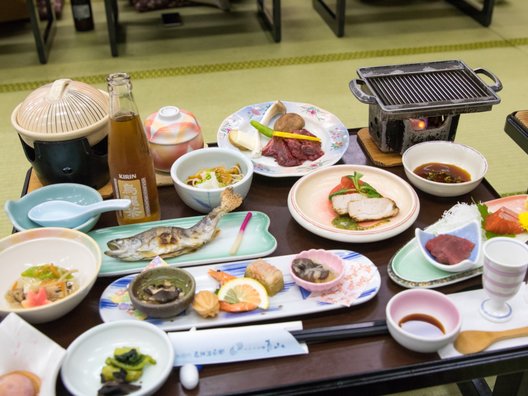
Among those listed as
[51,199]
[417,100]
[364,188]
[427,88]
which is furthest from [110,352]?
[427,88]

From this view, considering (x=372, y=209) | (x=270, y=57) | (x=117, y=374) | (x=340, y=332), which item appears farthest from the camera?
(x=270, y=57)

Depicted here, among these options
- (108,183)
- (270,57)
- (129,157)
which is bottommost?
(270,57)

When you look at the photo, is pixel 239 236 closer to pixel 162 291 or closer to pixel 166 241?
pixel 166 241

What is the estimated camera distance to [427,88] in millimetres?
1938

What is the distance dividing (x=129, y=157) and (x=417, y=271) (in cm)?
77

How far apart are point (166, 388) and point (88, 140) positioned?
0.80 metres

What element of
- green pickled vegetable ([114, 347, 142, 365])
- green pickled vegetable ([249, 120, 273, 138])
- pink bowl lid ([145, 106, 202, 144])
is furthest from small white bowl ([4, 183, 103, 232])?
green pickled vegetable ([249, 120, 273, 138])

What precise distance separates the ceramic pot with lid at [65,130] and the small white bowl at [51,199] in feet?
0.17

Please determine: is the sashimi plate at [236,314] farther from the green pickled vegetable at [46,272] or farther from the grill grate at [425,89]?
the grill grate at [425,89]

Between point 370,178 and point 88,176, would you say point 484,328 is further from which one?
point 88,176

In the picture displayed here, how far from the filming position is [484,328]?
1260 millimetres

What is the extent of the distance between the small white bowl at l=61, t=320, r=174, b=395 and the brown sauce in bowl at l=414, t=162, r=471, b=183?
973 millimetres

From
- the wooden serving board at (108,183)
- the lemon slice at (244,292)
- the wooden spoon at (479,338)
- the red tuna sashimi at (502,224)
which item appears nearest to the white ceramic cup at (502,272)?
the wooden spoon at (479,338)

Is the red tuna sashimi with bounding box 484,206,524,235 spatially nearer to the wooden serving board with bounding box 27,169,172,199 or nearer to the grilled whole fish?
the grilled whole fish
